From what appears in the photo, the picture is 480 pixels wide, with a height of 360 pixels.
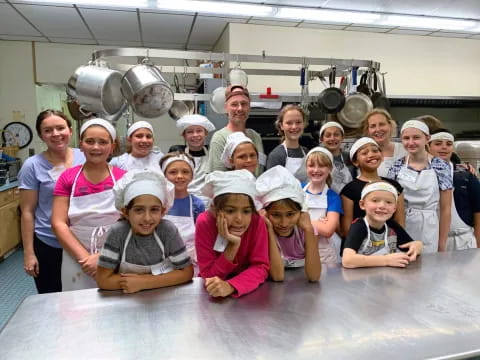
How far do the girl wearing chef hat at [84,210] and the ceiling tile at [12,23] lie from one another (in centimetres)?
259

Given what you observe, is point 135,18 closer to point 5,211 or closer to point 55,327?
point 5,211

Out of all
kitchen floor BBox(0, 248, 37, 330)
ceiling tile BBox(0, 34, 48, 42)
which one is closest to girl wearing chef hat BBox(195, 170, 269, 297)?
kitchen floor BBox(0, 248, 37, 330)

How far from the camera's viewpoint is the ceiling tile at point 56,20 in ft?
10.00

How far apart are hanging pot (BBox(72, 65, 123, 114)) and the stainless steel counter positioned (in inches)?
42.5

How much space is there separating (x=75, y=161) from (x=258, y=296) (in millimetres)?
994

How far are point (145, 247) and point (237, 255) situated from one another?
0.84 feet

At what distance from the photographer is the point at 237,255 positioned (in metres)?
1.01

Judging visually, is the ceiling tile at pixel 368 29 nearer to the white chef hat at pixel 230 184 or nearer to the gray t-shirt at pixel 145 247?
the white chef hat at pixel 230 184

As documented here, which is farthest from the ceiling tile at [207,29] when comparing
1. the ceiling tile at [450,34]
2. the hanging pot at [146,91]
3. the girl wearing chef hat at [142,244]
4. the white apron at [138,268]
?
the white apron at [138,268]

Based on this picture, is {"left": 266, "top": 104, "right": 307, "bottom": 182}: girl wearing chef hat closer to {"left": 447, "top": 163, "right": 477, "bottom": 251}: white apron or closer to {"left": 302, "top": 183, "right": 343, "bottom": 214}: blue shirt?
{"left": 302, "top": 183, "right": 343, "bottom": 214}: blue shirt

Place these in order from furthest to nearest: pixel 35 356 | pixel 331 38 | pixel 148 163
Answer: pixel 331 38 < pixel 148 163 < pixel 35 356

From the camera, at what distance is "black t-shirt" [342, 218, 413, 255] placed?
1203 millimetres

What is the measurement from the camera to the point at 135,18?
3.26 metres

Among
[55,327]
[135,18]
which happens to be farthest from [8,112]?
[55,327]
